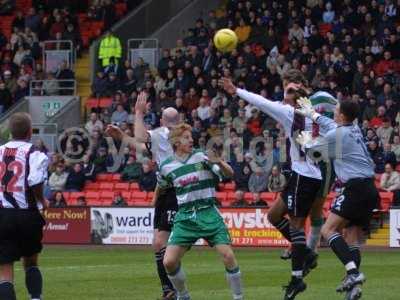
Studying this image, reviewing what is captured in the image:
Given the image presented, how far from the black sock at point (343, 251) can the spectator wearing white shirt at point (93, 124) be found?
62.7ft

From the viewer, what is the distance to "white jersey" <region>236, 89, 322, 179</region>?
12953mm

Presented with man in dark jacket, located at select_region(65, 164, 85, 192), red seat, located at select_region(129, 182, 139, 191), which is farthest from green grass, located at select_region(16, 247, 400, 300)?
man in dark jacket, located at select_region(65, 164, 85, 192)

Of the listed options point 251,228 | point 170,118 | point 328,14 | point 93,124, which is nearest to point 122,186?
point 93,124

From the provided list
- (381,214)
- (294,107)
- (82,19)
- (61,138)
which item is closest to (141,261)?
(381,214)

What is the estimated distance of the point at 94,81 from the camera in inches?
1399

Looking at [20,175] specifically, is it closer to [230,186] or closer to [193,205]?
[193,205]

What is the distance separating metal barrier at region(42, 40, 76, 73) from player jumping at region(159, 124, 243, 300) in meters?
24.2

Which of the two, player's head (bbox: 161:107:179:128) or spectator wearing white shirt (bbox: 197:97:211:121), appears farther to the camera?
spectator wearing white shirt (bbox: 197:97:211:121)

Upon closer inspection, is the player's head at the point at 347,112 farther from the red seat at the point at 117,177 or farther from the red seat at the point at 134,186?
the red seat at the point at 117,177

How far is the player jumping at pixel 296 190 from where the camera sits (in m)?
13.5

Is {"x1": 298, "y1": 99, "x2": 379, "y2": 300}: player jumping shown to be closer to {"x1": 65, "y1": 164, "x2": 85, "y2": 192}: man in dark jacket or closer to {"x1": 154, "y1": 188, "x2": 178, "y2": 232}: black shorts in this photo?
{"x1": 154, "y1": 188, "x2": 178, "y2": 232}: black shorts

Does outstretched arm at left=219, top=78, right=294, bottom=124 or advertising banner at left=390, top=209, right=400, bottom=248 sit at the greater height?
outstretched arm at left=219, top=78, right=294, bottom=124

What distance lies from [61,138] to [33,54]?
5.56 m

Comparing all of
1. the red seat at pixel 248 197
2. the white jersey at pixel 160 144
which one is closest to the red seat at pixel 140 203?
the red seat at pixel 248 197
